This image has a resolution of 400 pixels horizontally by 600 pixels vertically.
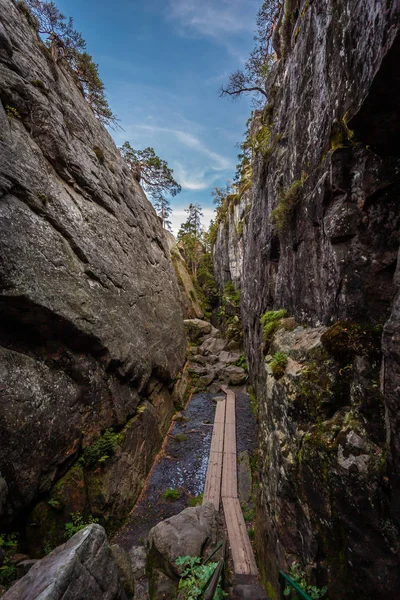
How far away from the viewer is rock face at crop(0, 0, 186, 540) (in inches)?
226

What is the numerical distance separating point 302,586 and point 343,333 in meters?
3.94

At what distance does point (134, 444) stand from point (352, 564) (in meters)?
7.34

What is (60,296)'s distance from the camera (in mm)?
6750

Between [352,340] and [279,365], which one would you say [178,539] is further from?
[352,340]

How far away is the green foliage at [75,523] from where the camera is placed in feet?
19.8

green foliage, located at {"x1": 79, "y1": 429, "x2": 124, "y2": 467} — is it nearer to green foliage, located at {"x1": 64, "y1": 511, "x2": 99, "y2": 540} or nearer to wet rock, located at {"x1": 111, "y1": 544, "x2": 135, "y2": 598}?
green foliage, located at {"x1": 64, "y1": 511, "x2": 99, "y2": 540}

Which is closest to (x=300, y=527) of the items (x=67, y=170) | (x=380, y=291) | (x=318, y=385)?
(x=318, y=385)

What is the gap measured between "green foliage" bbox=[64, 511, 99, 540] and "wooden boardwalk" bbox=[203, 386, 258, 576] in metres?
3.48

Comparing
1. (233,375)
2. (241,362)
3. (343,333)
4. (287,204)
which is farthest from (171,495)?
(241,362)

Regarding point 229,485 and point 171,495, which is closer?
point 171,495

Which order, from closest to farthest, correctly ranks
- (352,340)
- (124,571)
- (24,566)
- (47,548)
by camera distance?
(352,340) → (24,566) → (124,571) → (47,548)

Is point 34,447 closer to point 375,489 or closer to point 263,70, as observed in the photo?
point 375,489

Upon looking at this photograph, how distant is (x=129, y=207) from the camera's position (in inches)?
530

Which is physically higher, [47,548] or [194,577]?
[194,577]
